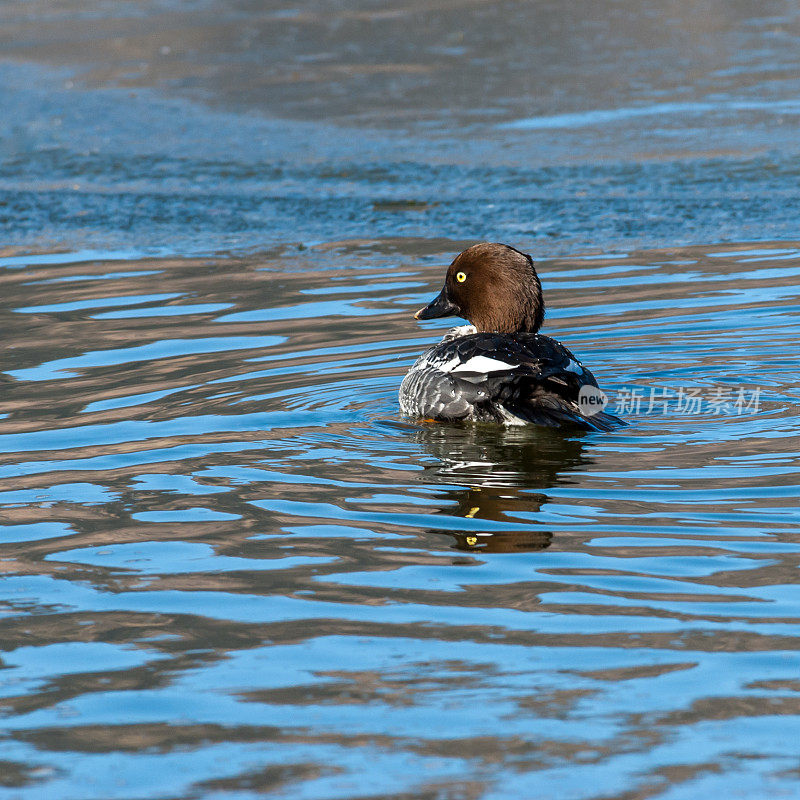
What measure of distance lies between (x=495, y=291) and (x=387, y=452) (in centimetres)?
163

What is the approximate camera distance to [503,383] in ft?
22.1

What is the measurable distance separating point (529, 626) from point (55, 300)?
6750 millimetres

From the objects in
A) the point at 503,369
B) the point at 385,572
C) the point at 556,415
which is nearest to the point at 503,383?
the point at 503,369

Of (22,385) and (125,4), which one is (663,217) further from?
(125,4)

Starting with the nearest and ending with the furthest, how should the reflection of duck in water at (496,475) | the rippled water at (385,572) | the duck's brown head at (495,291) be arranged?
the rippled water at (385,572) → the reflection of duck in water at (496,475) → the duck's brown head at (495,291)

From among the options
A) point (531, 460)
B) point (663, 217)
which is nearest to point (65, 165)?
point (663, 217)

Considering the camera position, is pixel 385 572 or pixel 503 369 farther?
pixel 503 369

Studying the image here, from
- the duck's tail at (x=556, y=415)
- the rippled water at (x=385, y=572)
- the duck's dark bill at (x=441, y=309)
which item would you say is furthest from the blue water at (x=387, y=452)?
the duck's dark bill at (x=441, y=309)

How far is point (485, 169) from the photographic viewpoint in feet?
42.3

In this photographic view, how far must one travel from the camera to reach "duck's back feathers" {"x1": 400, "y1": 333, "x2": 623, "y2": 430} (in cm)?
664

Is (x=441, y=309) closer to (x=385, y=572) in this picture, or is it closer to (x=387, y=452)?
(x=387, y=452)

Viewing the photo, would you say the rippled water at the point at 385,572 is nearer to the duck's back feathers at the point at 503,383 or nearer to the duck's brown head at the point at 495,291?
the duck's back feathers at the point at 503,383

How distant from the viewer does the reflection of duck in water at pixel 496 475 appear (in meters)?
5.21

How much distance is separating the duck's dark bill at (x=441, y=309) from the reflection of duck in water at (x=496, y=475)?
1.13 metres
